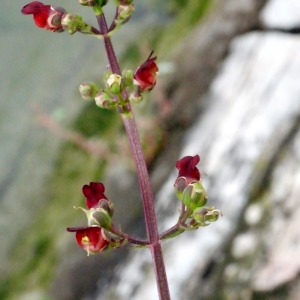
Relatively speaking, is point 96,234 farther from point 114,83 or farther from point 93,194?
point 114,83

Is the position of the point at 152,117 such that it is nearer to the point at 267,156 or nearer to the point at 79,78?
the point at 267,156

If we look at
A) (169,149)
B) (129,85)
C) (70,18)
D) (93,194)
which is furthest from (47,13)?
(169,149)

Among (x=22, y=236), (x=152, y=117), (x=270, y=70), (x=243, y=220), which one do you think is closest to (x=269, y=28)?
(x=270, y=70)

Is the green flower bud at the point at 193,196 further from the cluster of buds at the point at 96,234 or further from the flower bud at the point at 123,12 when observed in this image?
the flower bud at the point at 123,12

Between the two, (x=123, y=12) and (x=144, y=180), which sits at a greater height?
(x=123, y=12)

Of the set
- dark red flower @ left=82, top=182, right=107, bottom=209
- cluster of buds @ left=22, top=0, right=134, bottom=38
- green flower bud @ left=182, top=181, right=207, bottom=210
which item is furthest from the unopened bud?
cluster of buds @ left=22, top=0, right=134, bottom=38

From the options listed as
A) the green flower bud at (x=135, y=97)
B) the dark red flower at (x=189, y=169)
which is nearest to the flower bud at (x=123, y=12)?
the green flower bud at (x=135, y=97)
